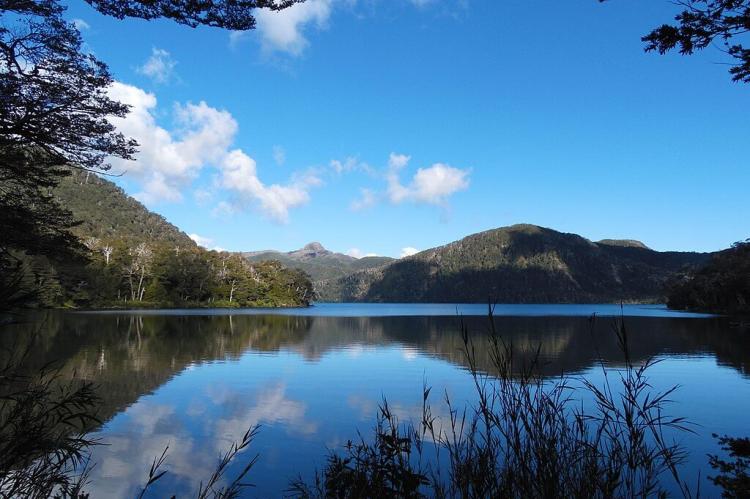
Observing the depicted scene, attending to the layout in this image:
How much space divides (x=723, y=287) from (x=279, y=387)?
89.2 m

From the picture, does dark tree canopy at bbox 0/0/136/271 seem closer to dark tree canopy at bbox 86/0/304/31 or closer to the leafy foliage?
dark tree canopy at bbox 86/0/304/31

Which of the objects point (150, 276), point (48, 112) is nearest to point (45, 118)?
point (48, 112)

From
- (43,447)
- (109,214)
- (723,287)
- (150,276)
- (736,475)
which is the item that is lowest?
(736,475)

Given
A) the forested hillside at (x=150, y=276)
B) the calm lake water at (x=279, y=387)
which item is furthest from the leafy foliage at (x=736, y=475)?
the forested hillside at (x=150, y=276)

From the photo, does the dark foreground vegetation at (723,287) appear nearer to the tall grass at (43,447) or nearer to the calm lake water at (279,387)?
the calm lake water at (279,387)

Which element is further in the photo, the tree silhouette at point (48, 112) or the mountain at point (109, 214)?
the mountain at point (109, 214)

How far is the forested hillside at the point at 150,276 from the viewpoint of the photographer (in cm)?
8469

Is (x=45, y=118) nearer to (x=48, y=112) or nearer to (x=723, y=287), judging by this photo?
(x=48, y=112)

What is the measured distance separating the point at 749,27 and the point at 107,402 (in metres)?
18.8

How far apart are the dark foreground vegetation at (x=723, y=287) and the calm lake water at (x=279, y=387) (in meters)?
43.1

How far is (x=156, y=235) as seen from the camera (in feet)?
563

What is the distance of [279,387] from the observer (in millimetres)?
20812

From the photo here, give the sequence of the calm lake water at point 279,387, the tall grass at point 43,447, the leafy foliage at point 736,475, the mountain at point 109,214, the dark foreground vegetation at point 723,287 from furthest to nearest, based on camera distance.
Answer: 1. the mountain at point 109,214
2. the dark foreground vegetation at point 723,287
3. the calm lake water at point 279,387
4. the leafy foliage at point 736,475
5. the tall grass at point 43,447

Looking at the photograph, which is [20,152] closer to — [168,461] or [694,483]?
[168,461]
